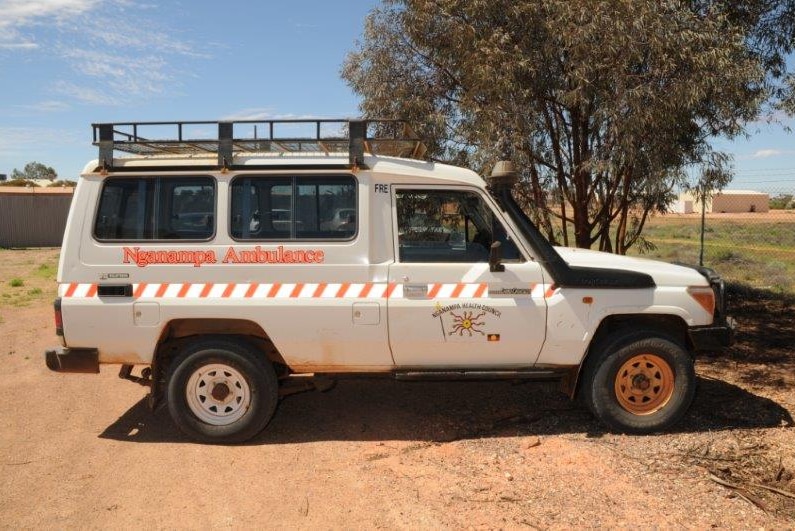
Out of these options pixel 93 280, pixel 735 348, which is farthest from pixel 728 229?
pixel 93 280

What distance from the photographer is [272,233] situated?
16.3 feet

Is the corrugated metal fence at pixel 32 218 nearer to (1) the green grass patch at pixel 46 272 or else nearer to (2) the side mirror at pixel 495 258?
(1) the green grass patch at pixel 46 272

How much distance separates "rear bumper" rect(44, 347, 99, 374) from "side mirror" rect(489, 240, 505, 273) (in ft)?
10.1

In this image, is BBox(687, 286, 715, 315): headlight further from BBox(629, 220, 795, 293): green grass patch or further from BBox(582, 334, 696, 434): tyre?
BBox(629, 220, 795, 293): green grass patch

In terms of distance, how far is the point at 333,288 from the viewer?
4.91 metres

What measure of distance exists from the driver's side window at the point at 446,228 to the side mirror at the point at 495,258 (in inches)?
5.2

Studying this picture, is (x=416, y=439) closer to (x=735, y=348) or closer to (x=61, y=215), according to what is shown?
(x=735, y=348)

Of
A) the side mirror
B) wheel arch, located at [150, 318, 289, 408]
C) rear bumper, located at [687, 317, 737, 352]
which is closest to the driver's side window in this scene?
the side mirror

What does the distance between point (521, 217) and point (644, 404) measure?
5.87ft

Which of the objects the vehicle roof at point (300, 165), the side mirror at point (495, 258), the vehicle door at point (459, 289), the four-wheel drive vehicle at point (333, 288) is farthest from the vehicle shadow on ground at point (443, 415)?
the vehicle roof at point (300, 165)

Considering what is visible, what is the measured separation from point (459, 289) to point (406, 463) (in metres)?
1.34

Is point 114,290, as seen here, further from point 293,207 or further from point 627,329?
point 627,329

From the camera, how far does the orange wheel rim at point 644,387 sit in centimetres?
511

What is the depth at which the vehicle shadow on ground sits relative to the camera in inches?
208
